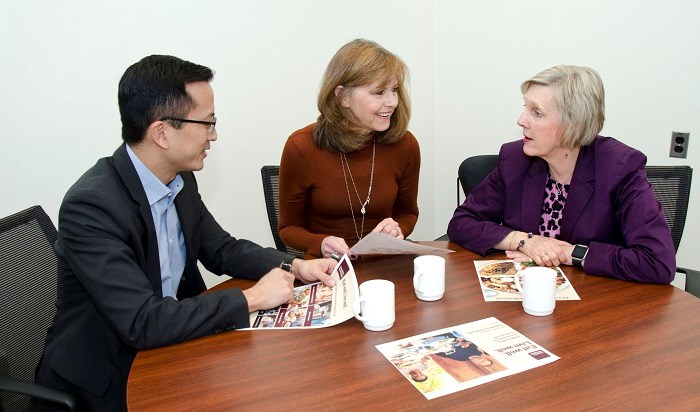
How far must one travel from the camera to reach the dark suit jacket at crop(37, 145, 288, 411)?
4.48ft

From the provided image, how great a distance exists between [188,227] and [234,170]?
5.05ft

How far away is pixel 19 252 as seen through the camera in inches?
65.2

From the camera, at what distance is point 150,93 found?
1574 mm

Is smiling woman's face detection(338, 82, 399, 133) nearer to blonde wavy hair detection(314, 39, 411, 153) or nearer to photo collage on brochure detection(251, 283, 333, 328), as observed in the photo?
blonde wavy hair detection(314, 39, 411, 153)

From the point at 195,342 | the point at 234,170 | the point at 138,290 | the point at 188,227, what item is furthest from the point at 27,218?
the point at 234,170

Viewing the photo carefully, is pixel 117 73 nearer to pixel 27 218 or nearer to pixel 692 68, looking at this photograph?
pixel 27 218

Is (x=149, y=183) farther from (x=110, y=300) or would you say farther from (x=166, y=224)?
(x=110, y=300)

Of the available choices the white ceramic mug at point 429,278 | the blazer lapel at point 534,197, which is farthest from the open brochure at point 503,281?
the blazer lapel at point 534,197

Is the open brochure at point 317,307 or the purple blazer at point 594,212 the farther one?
the purple blazer at point 594,212

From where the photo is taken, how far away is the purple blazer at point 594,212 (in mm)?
1676

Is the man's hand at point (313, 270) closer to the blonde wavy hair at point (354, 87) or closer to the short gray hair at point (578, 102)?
the blonde wavy hair at point (354, 87)

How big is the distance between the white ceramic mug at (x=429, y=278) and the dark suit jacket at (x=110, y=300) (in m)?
0.48

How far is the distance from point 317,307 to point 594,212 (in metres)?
1.03

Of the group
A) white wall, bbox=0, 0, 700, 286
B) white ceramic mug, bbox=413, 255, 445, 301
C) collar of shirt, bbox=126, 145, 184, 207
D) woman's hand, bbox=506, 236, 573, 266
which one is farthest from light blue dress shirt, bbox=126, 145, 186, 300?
white wall, bbox=0, 0, 700, 286
